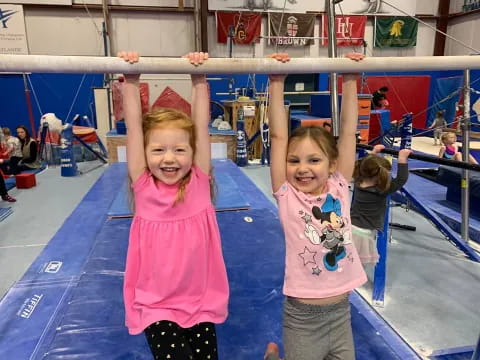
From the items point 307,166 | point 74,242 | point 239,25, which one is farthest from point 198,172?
point 239,25

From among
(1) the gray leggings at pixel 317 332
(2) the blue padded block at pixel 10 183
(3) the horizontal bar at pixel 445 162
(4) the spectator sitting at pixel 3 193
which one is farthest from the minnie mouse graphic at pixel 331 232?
(2) the blue padded block at pixel 10 183

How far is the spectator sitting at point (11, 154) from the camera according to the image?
6492 millimetres

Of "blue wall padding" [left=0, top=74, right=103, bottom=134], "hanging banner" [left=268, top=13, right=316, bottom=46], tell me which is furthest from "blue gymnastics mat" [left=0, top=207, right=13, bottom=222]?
"hanging banner" [left=268, top=13, right=316, bottom=46]

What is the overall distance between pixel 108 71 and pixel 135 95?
0.54 ft

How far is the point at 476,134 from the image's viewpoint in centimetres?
910

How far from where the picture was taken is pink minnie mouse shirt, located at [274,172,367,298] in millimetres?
1434

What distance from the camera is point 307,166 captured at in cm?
147

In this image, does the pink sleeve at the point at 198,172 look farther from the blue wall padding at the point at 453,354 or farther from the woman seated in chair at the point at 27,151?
the woman seated in chair at the point at 27,151

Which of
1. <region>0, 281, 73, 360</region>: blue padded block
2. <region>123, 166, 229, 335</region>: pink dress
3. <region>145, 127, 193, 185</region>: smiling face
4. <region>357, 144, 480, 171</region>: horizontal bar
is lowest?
<region>0, 281, 73, 360</region>: blue padded block

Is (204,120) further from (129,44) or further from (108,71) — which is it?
(129,44)

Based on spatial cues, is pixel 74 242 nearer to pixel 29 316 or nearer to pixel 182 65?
pixel 29 316

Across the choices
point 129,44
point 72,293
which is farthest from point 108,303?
point 129,44

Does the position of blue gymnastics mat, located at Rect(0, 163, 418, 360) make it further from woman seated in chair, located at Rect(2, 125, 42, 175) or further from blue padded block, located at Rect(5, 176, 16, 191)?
woman seated in chair, located at Rect(2, 125, 42, 175)

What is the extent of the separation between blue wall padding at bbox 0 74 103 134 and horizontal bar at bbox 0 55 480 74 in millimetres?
9005
